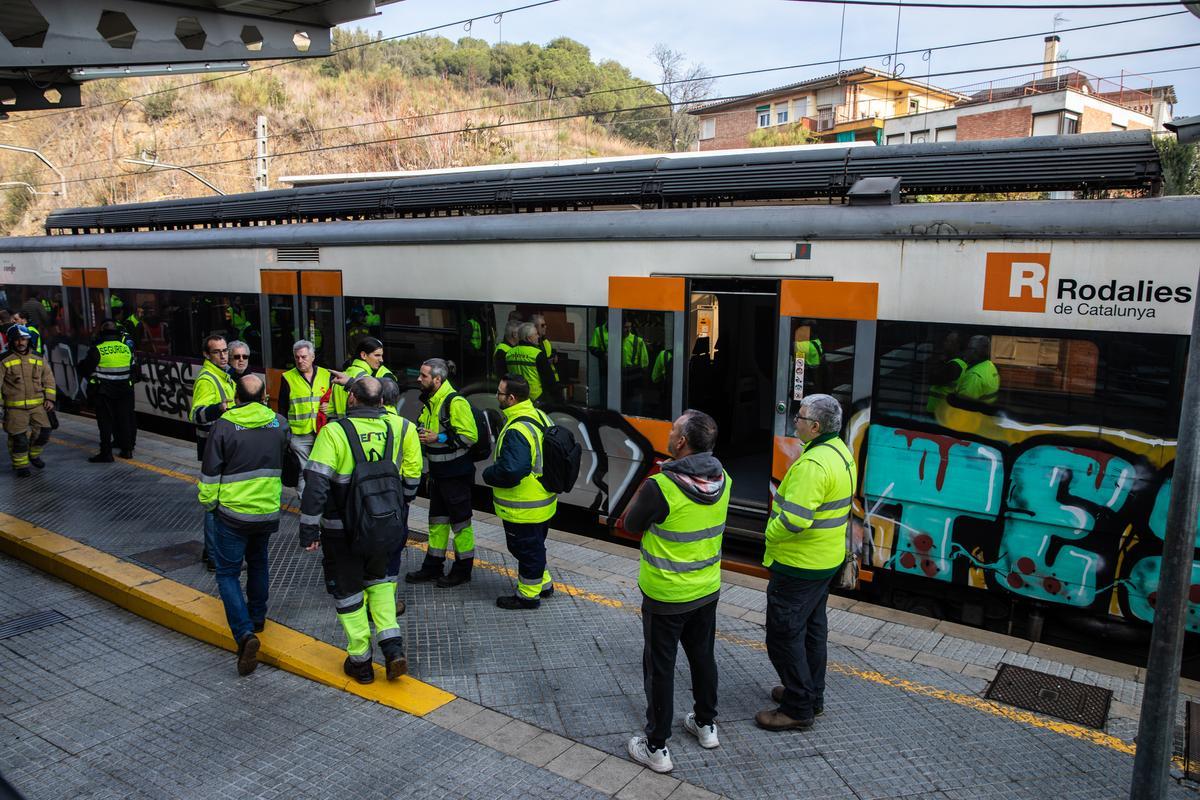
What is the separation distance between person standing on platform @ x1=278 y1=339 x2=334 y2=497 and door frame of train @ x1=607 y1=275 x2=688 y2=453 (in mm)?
2571

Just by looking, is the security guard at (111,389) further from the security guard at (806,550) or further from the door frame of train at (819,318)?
the security guard at (806,550)

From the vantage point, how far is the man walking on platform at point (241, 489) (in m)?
5.12

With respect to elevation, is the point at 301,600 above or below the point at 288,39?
below

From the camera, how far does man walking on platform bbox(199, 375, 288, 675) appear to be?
512cm

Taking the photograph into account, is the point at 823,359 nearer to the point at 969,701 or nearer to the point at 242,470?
the point at 969,701

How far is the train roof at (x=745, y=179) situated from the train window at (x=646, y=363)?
1.08m

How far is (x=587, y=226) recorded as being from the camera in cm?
757

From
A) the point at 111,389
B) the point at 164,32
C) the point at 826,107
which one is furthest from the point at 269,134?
the point at 164,32

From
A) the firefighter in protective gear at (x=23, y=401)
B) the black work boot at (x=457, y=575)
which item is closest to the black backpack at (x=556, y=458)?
the black work boot at (x=457, y=575)

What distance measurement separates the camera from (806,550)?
168 inches

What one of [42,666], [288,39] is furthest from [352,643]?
[288,39]

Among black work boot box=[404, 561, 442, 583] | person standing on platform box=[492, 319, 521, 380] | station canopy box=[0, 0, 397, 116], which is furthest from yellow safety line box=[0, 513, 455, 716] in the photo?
station canopy box=[0, 0, 397, 116]

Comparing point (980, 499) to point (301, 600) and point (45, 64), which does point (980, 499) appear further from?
point (45, 64)

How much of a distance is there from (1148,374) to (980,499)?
127 cm
